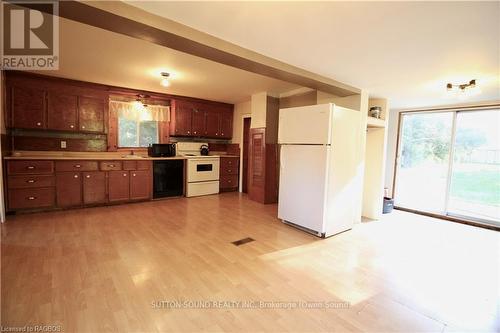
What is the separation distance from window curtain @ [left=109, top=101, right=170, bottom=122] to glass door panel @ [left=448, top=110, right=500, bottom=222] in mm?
6367

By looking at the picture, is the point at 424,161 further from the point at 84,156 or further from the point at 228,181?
the point at 84,156

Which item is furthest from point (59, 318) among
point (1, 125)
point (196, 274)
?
point (1, 125)

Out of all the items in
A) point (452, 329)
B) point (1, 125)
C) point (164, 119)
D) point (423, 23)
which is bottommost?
point (452, 329)

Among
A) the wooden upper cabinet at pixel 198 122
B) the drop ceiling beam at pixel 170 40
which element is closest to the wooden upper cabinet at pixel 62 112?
the wooden upper cabinet at pixel 198 122

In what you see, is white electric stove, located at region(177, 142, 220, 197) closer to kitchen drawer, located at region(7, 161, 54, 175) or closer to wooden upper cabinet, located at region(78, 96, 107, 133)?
wooden upper cabinet, located at region(78, 96, 107, 133)

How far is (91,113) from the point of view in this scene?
4.68m

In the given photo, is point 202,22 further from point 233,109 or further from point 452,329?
point 233,109

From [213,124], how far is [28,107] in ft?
12.1

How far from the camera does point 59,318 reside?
1.65 metres

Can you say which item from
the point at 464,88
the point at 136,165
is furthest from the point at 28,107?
the point at 464,88

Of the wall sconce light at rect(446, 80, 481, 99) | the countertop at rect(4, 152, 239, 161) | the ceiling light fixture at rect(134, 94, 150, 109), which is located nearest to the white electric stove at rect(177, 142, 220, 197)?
the countertop at rect(4, 152, 239, 161)

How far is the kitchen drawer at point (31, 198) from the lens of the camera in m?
3.76

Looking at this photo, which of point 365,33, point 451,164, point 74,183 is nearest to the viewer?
point 365,33

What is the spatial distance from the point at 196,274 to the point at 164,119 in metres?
4.27
